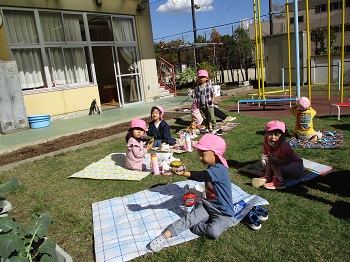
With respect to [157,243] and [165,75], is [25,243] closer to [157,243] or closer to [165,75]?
[157,243]

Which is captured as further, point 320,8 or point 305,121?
point 320,8

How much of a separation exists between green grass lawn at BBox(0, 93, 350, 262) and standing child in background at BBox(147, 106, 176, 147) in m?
0.90

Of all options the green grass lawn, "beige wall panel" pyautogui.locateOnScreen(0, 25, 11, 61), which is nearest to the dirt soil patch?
the green grass lawn

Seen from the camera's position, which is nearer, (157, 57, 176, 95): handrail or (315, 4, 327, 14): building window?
(157, 57, 176, 95): handrail

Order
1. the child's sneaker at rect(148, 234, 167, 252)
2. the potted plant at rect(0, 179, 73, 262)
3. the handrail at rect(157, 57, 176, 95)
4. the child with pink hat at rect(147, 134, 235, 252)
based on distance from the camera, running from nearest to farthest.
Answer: the potted plant at rect(0, 179, 73, 262) → the child's sneaker at rect(148, 234, 167, 252) → the child with pink hat at rect(147, 134, 235, 252) → the handrail at rect(157, 57, 176, 95)

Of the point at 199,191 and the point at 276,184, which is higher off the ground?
the point at 199,191

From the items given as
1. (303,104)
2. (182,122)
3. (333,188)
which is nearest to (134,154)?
Result: (333,188)

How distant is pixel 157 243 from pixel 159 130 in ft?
13.7

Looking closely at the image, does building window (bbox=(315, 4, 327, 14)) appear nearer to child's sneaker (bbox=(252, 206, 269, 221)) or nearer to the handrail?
the handrail

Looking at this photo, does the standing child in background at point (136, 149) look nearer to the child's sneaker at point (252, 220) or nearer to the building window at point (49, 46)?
the child's sneaker at point (252, 220)

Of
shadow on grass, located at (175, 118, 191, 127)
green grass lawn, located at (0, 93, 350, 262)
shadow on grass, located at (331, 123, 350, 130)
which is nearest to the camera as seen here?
green grass lawn, located at (0, 93, 350, 262)

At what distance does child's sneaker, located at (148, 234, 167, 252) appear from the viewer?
3.15 m

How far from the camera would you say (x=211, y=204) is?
3410 mm

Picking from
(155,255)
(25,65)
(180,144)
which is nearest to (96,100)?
(25,65)
